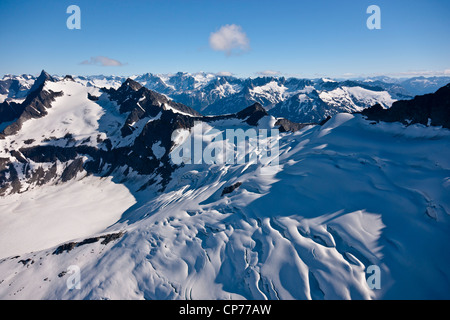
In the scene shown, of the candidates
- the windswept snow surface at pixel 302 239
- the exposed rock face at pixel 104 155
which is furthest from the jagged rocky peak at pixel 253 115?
the windswept snow surface at pixel 302 239

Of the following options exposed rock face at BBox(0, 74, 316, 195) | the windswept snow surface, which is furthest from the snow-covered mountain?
exposed rock face at BBox(0, 74, 316, 195)

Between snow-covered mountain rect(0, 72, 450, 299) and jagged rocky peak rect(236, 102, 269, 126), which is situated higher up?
jagged rocky peak rect(236, 102, 269, 126)

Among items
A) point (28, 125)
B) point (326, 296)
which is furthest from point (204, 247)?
point (28, 125)

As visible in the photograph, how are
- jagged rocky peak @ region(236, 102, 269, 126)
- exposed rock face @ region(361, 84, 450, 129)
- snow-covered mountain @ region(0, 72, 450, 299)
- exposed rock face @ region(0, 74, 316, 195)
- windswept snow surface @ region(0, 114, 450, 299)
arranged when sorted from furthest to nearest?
exposed rock face @ region(0, 74, 316, 195) → jagged rocky peak @ region(236, 102, 269, 126) → exposed rock face @ region(361, 84, 450, 129) → snow-covered mountain @ region(0, 72, 450, 299) → windswept snow surface @ region(0, 114, 450, 299)

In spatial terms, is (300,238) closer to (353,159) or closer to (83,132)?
(353,159)

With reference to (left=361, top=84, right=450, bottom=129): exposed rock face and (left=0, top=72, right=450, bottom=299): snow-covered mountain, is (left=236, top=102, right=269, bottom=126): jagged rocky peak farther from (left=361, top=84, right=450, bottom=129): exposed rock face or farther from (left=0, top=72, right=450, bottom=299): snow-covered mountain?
(left=361, top=84, right=450, bottom=129): exposed rock face

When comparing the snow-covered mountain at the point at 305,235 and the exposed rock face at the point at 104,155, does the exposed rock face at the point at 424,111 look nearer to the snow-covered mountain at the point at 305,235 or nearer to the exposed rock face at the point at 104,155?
the snow-covered mountain at the point at 305,235

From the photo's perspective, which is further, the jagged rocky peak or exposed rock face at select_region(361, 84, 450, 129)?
the jagged rocky peak
